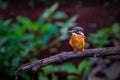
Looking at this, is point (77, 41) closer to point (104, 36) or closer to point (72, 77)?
point (72, 77)

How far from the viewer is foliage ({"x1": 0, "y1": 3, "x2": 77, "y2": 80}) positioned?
4.14 m

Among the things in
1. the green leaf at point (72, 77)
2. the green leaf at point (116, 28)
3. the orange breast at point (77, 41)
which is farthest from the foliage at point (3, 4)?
the orange breast at point (77, 41)

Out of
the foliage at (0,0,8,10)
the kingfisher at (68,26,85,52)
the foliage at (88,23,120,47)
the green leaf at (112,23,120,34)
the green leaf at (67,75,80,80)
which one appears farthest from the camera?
the foliage at (0,0,8,10)

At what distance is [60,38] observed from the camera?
14.8 ft

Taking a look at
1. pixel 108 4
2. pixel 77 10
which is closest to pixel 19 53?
pixel 77 10

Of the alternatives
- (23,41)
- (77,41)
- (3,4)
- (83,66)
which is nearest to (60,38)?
(23,41)

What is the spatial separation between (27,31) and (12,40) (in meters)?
0.65

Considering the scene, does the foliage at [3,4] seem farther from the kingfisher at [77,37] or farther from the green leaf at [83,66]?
the kingfisher at [77,37]

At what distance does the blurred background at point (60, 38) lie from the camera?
412 cm

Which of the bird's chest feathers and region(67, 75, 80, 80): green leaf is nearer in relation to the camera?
the bird's chest feathers

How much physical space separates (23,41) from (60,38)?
481mm

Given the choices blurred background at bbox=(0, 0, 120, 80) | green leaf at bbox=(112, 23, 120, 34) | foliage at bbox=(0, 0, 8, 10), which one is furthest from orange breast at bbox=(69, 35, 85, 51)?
foliage at bbox=(0, 0, 8, 10)

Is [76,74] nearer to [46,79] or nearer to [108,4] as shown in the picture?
[46,79]

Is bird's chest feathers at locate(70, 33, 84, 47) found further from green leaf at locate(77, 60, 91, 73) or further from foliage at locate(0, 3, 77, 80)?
foliage at locate(0, 3, 77, 80)
